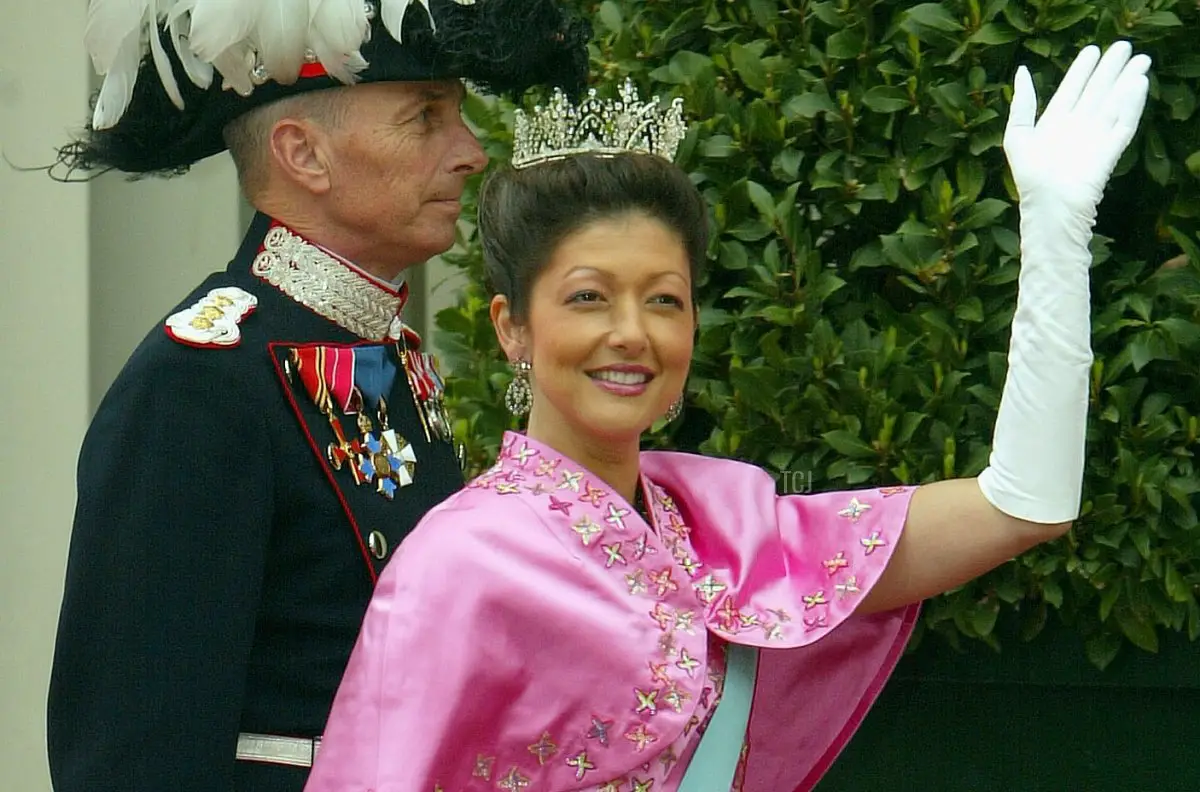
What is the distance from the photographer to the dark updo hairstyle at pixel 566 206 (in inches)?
91.0

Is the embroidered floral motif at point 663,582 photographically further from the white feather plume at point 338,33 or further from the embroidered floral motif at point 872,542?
the white feather plume at point 338,33

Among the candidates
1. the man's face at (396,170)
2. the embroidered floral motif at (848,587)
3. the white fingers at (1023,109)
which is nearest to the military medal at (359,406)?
the man's face at (396,170)

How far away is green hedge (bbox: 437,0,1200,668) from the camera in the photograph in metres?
3.03

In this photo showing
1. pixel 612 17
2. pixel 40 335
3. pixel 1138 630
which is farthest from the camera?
→ pixel 40 335

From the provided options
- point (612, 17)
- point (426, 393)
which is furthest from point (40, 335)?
point (426, 393)

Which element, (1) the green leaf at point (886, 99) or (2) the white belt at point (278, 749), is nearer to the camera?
(2) the white belt at point (278, 749)

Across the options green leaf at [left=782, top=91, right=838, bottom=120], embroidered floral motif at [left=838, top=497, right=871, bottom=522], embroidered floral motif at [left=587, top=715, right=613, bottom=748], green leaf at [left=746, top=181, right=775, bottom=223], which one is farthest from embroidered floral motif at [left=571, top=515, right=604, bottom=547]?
green leaf at [left=782, top=91, right=838, bottom=120]

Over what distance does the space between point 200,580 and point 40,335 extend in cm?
210

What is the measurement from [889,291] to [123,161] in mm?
1321

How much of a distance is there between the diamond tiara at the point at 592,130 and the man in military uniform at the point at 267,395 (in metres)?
0.15

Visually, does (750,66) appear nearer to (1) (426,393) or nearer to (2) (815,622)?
(1) (426,393)

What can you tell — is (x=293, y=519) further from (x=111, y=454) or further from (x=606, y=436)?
(x=606, y=436)

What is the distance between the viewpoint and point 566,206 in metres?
2.32

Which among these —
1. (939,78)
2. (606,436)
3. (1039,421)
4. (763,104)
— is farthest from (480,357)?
(1039,421)
